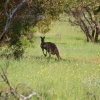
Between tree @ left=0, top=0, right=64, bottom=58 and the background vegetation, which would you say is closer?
the background vegetation

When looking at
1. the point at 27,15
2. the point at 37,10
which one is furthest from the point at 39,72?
the point at 37,10

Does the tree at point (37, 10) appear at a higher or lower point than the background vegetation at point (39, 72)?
higher

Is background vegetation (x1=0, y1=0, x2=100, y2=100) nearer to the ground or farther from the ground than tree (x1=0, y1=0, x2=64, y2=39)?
nearer to the ground

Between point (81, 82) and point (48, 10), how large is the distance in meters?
8.62

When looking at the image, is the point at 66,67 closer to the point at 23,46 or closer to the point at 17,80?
the point at 17,80

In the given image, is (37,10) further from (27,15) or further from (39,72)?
(39,72)

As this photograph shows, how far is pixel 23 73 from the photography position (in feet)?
42.7

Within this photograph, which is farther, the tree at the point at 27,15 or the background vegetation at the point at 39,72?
the tree at the point at 27,15

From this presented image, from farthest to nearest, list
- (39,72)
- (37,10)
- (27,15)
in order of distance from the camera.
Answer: (37,10)
(27,15)
(39,72)

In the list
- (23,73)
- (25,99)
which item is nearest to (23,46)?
(23,73)

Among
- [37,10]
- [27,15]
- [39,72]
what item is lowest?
[39,72]

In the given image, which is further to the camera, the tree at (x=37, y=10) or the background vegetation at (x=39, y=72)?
the tree at (x=37, y=10)

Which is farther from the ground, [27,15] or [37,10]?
[37,10]

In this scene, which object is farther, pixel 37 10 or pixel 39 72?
pixel 37 10
